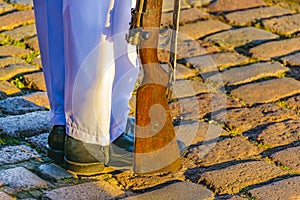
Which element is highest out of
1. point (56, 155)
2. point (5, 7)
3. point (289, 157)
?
point (5, 7)

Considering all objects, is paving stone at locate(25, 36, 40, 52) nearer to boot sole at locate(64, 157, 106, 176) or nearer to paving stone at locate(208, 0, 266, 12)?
paving stone at locate(208, 0, 266, 12)

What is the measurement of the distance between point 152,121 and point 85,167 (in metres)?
0.31

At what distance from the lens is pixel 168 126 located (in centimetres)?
298

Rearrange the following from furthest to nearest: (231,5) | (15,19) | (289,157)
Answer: (231,5) → (15,19) → (289,157)

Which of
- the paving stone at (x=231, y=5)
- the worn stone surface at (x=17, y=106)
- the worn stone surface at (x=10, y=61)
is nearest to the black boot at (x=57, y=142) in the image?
the worn stone surface at (x=17, y=106)

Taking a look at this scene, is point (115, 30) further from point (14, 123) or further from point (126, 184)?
point (14, 123)

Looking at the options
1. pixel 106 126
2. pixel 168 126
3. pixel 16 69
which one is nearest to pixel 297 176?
pixel 168 126

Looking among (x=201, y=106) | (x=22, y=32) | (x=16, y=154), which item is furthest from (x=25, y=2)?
(x=16, y=154)

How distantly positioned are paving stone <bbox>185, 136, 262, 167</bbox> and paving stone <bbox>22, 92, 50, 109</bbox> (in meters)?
0.79

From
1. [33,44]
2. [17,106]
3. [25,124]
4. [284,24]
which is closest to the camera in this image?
[25,124]

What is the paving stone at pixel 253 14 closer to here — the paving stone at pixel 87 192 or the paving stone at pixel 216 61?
the paving stone at pixel 216 61

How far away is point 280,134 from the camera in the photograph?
3441 millimetres

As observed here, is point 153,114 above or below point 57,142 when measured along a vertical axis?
above

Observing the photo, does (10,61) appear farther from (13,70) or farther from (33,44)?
(33,44)
